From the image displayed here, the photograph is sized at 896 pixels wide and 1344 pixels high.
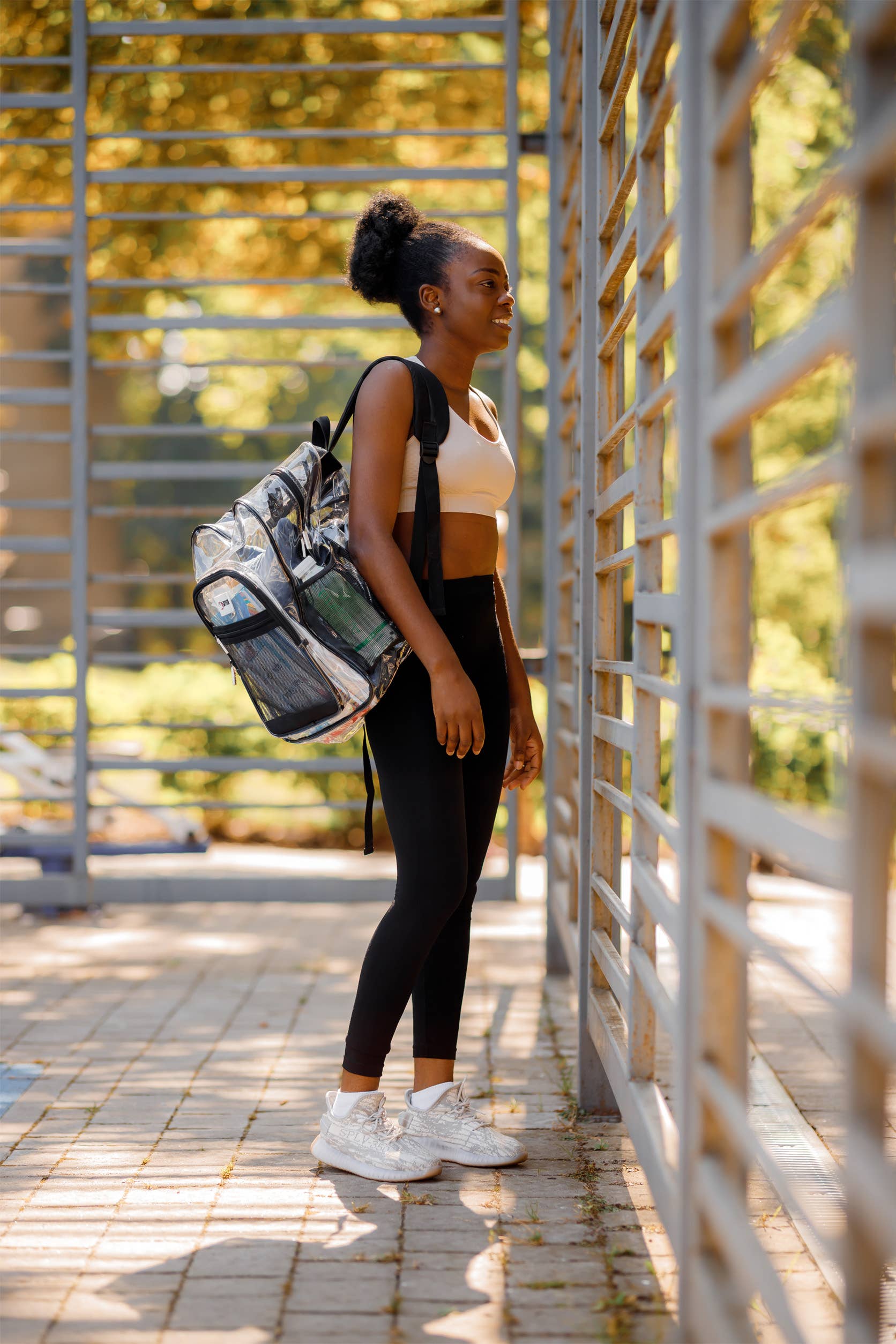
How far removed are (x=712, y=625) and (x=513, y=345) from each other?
12.8 ft

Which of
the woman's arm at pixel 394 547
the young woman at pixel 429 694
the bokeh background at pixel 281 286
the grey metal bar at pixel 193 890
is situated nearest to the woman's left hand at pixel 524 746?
the young woman at pixel 429 694

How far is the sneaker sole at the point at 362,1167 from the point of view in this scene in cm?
285

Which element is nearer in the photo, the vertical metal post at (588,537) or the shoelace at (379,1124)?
the shoelace at (379,1124)

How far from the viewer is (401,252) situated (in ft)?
9.97

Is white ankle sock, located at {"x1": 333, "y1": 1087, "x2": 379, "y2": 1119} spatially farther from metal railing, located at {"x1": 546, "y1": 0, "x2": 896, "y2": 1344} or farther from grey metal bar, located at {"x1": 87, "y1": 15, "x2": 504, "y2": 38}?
grey metal bar, located at {"x1": 87, "y1": 15, "x2": 504, "y2": 38}

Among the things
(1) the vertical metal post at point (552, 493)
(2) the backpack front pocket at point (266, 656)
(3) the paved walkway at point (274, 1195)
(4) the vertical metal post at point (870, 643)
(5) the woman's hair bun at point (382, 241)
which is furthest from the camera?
(1) the vertical metal post at point (552, 493)

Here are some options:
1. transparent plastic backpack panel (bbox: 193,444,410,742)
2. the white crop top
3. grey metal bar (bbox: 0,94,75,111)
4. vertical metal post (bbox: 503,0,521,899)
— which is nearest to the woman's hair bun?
the white crop top

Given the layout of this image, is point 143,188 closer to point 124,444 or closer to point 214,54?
point 214,54

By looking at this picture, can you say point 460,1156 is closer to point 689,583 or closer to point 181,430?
point 689,583

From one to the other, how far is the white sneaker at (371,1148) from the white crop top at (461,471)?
51.4 inches

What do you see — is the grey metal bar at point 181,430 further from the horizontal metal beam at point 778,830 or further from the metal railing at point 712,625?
the horizontal metal beam at point 778,830

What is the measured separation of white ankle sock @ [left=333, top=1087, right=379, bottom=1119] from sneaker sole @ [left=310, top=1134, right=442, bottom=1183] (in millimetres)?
79

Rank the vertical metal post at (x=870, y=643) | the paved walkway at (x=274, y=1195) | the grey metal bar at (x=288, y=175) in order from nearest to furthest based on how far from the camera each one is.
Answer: the vertical metal post at (x=870, y=643), the paved walkway at (x=274, y=1195), the grey metal bar at (x=288, y=175)

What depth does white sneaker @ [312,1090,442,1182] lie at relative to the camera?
9.41 ft
